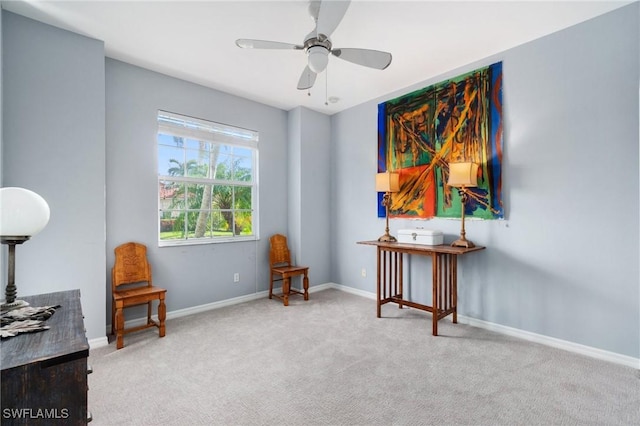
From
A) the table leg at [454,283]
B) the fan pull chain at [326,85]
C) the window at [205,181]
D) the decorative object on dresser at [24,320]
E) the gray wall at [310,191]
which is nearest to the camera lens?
the decorative object on dresser at [24,320]

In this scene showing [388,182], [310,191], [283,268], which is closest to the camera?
[388,182]

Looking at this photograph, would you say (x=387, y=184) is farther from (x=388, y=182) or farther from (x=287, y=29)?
(x=287, y=29)

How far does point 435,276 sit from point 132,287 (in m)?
3.04

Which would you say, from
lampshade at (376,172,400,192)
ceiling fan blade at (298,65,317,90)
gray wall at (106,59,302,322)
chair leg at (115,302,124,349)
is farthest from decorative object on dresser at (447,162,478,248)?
chair leg at (115,302,124,349)

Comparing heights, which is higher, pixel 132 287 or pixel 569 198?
pixel 569 198

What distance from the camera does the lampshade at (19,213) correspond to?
48.1 inches

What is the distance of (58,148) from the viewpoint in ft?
8.42

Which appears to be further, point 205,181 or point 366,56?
point 205,181

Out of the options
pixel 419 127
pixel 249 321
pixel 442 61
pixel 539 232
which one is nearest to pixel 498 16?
pixel 442 61

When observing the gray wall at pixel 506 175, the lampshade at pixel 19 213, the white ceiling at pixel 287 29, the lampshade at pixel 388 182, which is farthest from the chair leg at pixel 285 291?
the lampshade at pixel 19 213

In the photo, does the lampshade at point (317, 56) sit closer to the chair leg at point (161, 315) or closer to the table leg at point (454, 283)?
the table leg at point (454, 283)

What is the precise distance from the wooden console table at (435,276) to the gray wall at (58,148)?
9.24 ft

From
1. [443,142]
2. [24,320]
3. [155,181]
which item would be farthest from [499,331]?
[155,181]

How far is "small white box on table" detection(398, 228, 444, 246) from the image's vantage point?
3.24 meters
